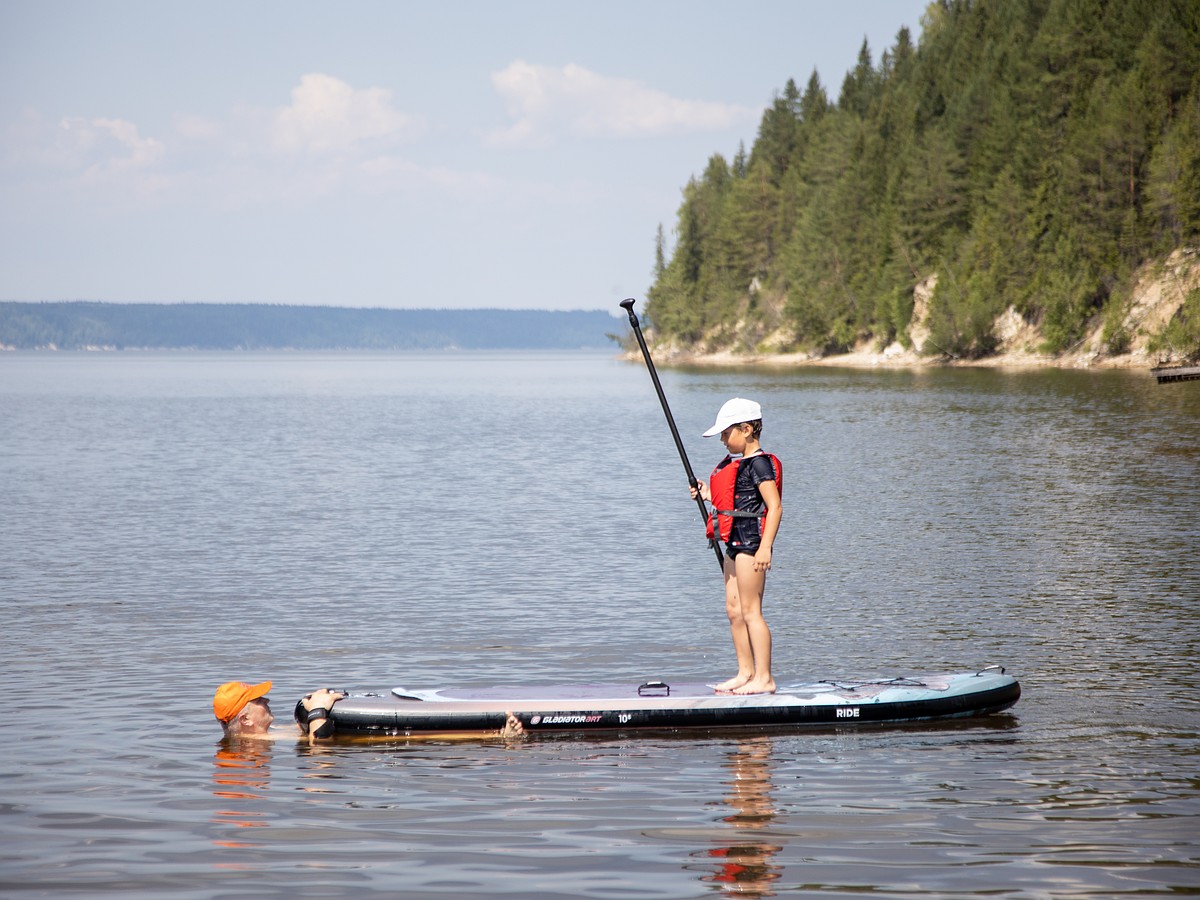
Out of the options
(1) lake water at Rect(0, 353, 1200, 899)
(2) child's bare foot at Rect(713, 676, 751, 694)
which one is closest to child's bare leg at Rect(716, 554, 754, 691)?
(2) child's bare foot at Rect(713, 676, 751, 694)

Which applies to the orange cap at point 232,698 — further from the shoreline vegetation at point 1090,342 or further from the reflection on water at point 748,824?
the shoreline vegetation at point 1090,342

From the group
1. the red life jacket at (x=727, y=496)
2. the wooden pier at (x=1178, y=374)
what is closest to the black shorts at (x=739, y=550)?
the red life jacket at (x=727, y=496)

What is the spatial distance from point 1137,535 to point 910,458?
1526cm

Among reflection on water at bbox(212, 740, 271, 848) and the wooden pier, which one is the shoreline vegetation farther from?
reflection on water at bbox(212, 740, 271, 848)

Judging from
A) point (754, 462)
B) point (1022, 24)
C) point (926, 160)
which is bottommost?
point (754, 462)

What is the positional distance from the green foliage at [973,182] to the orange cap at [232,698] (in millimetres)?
79168

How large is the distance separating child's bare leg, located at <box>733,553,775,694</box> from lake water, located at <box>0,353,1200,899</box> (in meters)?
0.47

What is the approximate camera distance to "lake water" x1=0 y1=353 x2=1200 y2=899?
334 inches

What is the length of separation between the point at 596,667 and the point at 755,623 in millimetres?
3387

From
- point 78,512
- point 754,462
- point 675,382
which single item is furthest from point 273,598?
point 675,382

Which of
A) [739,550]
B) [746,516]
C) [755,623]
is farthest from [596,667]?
[746,516]

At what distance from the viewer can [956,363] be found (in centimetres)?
10319

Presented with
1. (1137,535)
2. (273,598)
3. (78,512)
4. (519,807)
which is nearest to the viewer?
(519,807)

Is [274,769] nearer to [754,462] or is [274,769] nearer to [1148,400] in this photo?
[754,462]
